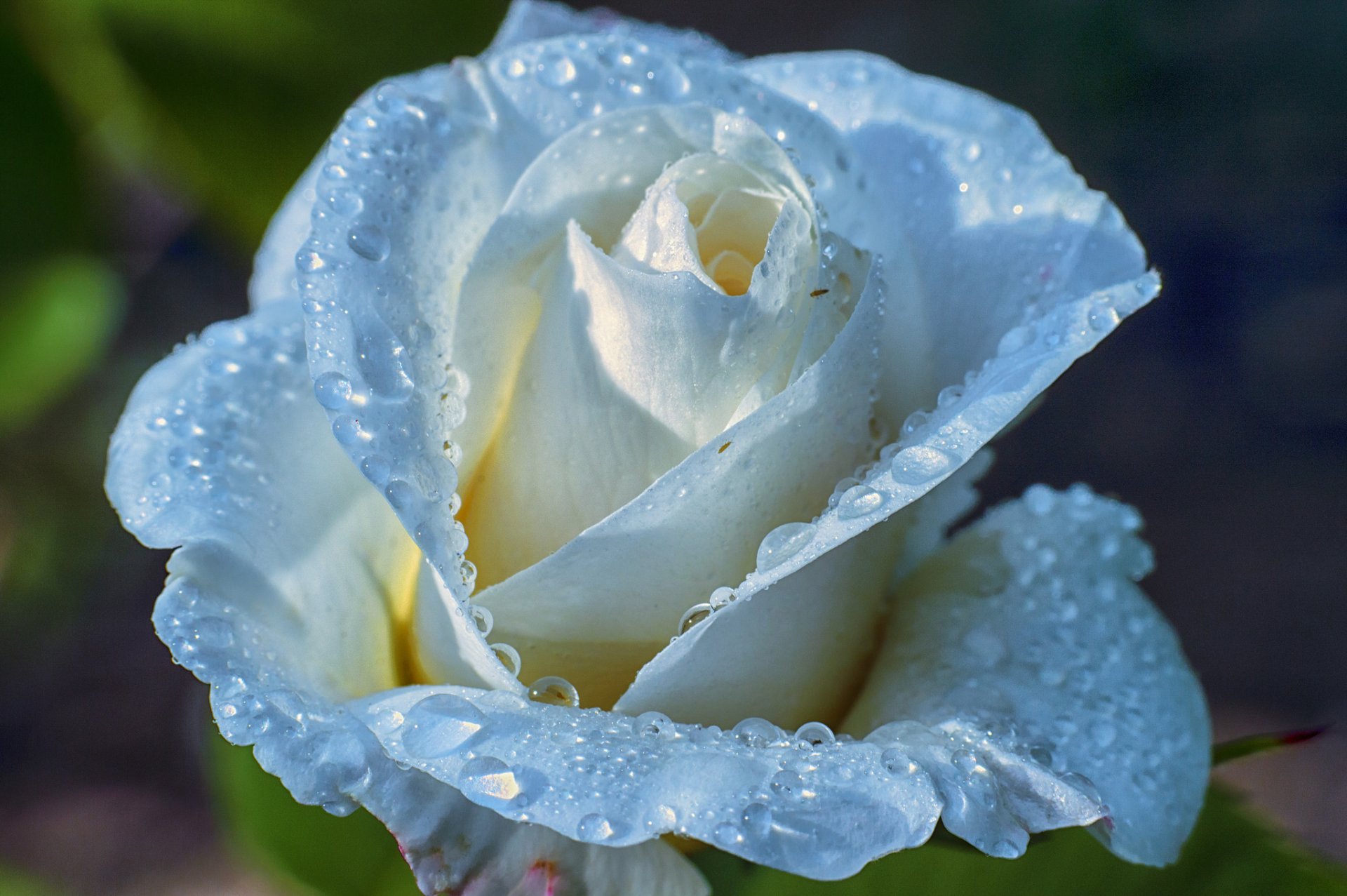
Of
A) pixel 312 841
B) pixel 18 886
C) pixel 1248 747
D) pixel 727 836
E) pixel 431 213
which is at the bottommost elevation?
pixel 18 886

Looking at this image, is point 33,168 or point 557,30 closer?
point 557,30

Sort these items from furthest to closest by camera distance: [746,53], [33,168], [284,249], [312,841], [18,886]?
[746,53] < [33,168] < [18,886] < [312,841] < [284,249]

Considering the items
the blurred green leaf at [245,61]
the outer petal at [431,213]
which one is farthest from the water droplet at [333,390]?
the blurred green leaf at [245,61]

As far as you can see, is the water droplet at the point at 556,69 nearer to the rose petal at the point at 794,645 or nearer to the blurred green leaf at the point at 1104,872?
the rose petal at the point at 794,645

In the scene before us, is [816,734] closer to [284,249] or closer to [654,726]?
[654,726]

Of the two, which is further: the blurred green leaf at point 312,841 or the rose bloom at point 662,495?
the blurred green leaf at point 312,841

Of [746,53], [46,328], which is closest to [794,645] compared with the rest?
[46,328]

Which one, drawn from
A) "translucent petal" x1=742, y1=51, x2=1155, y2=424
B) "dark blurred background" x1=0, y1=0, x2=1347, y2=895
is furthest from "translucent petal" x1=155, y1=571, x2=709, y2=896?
"dark blurred background" x1=0, y1=0, x2=1347, y2=895
